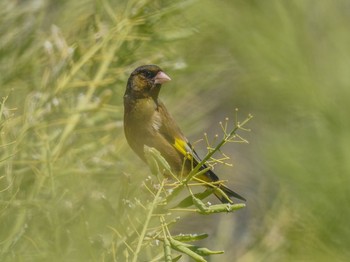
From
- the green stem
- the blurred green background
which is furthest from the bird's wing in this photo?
the green stem

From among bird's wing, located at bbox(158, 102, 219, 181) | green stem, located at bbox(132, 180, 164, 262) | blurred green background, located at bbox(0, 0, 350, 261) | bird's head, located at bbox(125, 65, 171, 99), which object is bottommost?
bird's wing, located at bbox(158, 102, 219, 181)

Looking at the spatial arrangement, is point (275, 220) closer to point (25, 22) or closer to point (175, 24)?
point (175, 24)

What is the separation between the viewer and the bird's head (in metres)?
2.37

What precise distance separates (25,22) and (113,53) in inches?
7.3

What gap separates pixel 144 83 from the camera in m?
2.52

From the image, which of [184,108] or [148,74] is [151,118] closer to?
[148,74]

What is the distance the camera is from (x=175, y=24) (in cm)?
186

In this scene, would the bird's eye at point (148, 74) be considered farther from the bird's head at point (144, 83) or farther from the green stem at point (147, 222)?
the green stem at point (147, 222)

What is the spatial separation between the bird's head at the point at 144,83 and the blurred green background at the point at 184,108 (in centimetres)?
30

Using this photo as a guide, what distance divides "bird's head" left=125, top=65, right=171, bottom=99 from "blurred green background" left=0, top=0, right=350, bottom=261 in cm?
30

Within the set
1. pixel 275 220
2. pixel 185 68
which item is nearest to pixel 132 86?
pixel 185 68

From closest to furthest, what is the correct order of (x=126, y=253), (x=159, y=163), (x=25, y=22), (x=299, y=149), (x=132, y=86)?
(x=126, y=253), (x=159, y=163), (x=299, y=149), (x=25, y=22), (x=132, y=86)

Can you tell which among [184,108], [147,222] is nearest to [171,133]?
[184,108]

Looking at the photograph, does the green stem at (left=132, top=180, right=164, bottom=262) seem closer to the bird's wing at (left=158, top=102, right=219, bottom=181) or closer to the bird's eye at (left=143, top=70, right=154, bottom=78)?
the bird's wing at (left=158, top=102, right=219, bottom=181)
